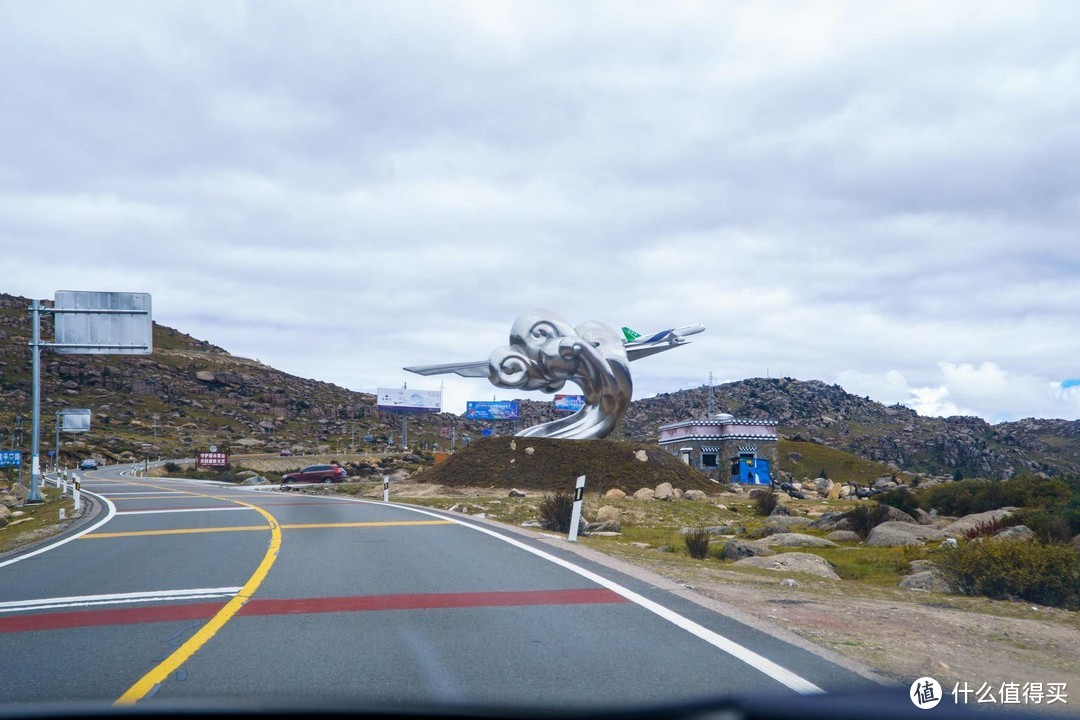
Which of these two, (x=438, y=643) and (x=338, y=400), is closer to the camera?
(x=438, y=643)

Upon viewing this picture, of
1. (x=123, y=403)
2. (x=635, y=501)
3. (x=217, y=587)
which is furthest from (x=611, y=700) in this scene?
(x=123, y=403)

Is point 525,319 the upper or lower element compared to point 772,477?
upper

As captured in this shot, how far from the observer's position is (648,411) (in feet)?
459

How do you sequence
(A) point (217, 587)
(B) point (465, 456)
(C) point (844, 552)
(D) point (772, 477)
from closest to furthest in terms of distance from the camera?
(A) point (217, 587), (C) point (844, 552), (B) point (465, 456), (D) point (772, 477)

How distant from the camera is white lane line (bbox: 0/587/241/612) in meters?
10.2

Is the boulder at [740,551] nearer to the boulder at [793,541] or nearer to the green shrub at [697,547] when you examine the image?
the green shrub at [697,547]

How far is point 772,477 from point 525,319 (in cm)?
2648

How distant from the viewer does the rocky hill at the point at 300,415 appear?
99812 millimetres

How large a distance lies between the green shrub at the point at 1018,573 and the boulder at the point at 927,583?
18.4 inches

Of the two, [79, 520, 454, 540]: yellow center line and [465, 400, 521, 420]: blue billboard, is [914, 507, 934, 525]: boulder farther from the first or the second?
[465, 400, 521, 420]: blue billboard

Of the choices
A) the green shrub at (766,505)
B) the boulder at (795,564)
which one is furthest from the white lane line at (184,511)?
the green shrub at (766,505)

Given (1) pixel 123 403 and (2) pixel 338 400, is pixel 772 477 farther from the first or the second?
(2) pixel 338 400

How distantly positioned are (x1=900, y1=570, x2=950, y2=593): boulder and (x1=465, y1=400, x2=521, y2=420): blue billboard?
89384 mm

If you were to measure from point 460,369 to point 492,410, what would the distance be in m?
56.5
